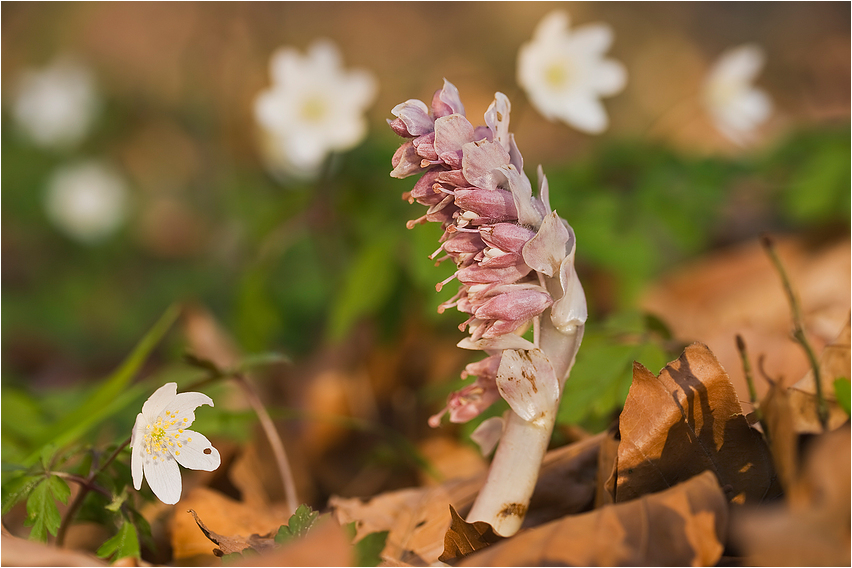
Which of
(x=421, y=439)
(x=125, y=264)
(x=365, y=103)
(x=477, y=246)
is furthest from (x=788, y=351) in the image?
(x=125, y=264)

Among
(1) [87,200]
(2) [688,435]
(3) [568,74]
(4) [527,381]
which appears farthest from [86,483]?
(1) [87,200]

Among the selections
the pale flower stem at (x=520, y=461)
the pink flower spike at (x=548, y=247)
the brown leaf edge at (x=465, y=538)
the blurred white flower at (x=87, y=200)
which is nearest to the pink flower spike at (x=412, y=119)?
the pink flower spike at (x=548, y=247)

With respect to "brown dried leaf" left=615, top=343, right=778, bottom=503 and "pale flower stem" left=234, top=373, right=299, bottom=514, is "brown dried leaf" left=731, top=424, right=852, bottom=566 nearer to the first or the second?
"brown dried leaf" left=615, top=343, right=778, bottom=503

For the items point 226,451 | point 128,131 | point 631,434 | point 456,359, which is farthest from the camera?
point 128,131

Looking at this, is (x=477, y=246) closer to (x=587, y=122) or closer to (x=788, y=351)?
(x=788, y=351)

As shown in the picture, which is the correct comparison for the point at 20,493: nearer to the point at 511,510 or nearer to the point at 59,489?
the point at 59,489
